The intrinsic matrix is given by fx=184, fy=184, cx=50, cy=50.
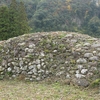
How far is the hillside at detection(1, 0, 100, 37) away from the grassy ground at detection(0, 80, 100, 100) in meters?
41.3

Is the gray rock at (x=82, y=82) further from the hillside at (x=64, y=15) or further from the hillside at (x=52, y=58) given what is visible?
the hillside at (x=64, y=15)

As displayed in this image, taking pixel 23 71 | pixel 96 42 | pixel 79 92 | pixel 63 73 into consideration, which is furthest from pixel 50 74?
pixel 96 42

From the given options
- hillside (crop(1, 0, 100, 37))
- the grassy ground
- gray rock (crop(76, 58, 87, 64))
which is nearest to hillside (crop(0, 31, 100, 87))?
gray rock (crop(76, 58, 87, 64))

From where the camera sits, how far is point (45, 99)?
14.6 ft

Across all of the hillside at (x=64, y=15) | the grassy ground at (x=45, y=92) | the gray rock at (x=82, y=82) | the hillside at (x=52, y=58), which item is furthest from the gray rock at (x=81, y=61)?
the hillside at (x=64, y=15)

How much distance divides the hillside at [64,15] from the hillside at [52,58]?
130 feet

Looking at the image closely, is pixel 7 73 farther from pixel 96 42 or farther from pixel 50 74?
pixel 96 42

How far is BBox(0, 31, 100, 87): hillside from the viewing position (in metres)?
5.69

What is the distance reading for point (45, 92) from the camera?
4.96m

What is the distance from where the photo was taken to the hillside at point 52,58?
5.69 metres

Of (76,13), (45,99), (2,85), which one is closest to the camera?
(45,99)

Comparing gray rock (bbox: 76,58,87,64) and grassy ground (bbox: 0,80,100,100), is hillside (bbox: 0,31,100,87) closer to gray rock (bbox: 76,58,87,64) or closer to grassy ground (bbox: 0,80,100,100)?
gray rock (bbox: 76,58,87,64)

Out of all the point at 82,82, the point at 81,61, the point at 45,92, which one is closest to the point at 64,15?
the point at 81,61

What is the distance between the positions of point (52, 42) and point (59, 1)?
5585 centimetres
